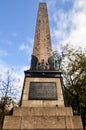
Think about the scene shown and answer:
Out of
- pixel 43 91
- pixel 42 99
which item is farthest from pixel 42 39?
pixel 42 99

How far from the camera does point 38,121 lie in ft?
23.6

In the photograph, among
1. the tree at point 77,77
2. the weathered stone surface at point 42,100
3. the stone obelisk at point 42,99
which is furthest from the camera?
the tree at point 77,77

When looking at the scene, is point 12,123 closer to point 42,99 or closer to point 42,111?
point 42,111

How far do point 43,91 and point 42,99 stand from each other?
37 cm

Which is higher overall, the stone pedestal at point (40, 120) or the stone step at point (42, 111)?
the stone step at point (42, 111)

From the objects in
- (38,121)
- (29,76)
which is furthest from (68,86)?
(38,121)

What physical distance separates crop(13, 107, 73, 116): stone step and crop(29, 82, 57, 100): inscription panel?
1.94 ft

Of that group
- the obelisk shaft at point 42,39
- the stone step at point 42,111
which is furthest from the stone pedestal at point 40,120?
the obelisk shaft at point 42,39

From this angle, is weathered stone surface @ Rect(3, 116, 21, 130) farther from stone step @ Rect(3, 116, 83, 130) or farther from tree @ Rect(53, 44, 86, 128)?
tree @ Rect(53, 44, 86, 128)

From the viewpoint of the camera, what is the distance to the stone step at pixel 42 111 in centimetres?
759

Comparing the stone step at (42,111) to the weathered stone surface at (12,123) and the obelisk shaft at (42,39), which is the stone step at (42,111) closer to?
the weathered stone surface at (12,123)

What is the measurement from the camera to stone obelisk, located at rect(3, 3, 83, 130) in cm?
716

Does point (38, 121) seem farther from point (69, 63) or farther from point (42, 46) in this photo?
point (69, 63)

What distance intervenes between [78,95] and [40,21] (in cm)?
1261
